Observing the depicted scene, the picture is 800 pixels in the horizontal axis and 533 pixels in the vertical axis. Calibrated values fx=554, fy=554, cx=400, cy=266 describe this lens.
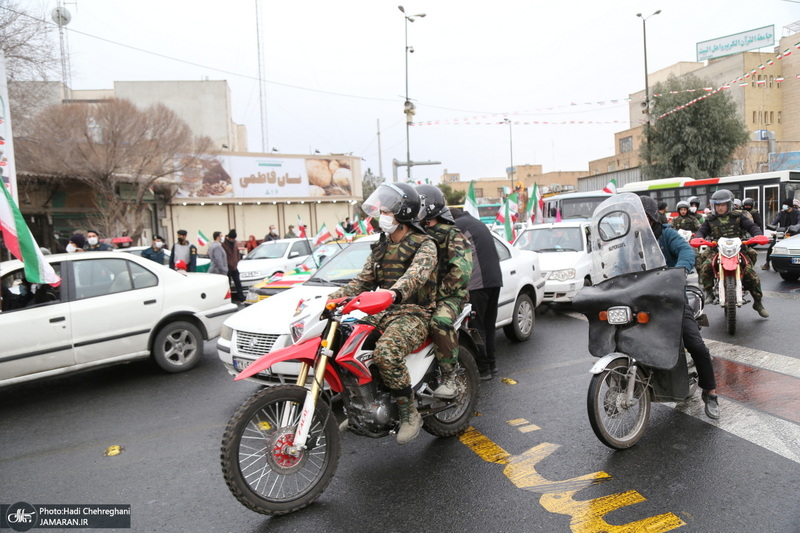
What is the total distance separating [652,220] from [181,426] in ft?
14.5

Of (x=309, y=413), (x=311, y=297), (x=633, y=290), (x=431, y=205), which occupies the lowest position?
(x=309, y=413)

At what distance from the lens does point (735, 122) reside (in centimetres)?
3344

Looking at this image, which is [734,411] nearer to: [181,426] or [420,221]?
[420,221]

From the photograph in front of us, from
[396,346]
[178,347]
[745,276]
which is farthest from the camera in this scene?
[745,276]

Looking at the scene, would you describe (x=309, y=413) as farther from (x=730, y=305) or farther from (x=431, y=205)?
(x=730, y=305)

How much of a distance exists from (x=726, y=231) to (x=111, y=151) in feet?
82.0

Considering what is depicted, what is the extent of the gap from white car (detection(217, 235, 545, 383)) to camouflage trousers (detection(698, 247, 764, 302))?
2418 millimetres

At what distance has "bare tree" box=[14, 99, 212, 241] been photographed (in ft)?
75.3

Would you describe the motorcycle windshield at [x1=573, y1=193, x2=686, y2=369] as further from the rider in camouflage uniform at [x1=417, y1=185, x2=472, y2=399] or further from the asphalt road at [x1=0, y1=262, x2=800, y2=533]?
the rider in camouflage uniform at [x1=417, y1=185, x2=472, y2=399]

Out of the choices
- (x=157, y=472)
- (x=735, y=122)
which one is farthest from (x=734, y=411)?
(x=735, y=122)

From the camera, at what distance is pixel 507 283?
24.2ft

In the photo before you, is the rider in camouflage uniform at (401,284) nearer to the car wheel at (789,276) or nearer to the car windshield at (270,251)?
the car wheel at (789,276)

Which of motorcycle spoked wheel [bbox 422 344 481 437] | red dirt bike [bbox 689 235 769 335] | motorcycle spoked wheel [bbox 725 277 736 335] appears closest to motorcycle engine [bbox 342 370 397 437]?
motorcycle spoked wheel [bbox 422 344 481 437]

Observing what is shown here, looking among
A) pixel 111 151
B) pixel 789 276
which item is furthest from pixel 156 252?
pixel 111 151
